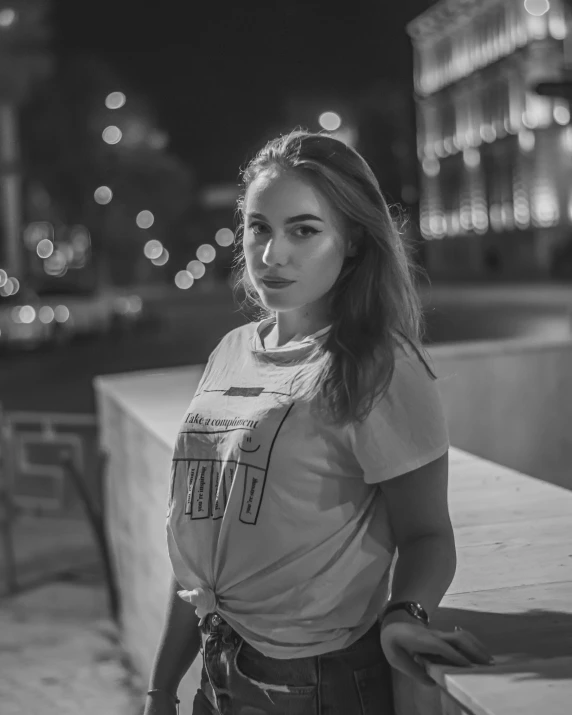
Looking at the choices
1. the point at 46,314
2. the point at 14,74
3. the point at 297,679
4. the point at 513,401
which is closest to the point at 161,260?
the point at 14,74

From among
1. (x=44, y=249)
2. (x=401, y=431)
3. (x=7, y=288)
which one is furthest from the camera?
(x=44, y=249)

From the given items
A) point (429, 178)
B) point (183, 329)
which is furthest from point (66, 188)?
point (429, 178)

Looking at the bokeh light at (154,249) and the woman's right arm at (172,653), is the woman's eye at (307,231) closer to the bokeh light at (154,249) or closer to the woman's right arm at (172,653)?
the woman's right arm at (172,653)

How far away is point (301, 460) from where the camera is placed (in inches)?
70.2

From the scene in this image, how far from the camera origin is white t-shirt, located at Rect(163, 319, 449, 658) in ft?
5.66

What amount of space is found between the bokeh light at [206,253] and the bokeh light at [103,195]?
37271 mm

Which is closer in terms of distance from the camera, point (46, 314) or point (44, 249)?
point (46, 314)

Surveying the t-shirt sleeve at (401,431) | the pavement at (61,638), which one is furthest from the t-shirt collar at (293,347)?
the pavement at (61,638)

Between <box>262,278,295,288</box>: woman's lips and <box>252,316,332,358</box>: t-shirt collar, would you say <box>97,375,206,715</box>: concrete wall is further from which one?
<box>262,278,295,288</box>: woman's lips

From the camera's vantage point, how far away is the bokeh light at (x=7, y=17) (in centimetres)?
2520

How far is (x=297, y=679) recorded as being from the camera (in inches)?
70.4

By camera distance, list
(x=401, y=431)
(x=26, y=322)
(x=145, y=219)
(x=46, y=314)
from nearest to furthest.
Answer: (x=401, y=431)
(x=26, y=322)
(x=46, y=314)
(x=145, y=219)

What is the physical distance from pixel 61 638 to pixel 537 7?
63480 mm

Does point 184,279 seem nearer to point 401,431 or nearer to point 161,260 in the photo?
point 161,260
